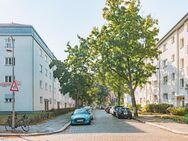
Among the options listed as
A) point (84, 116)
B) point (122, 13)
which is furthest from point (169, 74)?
point (84, 116)

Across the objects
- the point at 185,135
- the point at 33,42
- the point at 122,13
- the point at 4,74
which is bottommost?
the point at 185,135

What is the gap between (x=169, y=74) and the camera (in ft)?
185

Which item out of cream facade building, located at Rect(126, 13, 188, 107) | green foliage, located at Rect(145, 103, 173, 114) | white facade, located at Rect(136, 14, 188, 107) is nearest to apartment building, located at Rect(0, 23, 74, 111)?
cream facade building, located at Rect(126, 13, 188, 107)

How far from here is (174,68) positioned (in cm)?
5306

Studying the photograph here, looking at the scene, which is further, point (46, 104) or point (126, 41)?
point (46, 104)

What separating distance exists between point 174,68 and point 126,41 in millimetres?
11838

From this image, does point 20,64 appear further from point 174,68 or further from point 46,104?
point 174,68

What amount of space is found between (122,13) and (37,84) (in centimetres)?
1497

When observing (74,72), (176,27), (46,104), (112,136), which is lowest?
(46,104)

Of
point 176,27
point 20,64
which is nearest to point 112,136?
point 20,64

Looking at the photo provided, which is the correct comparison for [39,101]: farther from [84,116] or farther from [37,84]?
[84,116]

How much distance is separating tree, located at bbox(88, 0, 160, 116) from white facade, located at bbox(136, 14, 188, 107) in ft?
13.6

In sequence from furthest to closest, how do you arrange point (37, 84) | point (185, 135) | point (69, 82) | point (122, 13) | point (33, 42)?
point (69, 82) → point (37, 84) → point (33, 42) → point (122, 13) → point (185, 135)

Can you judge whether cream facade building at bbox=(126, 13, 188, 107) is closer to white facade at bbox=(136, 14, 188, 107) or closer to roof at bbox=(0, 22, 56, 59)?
white facade at bbox=(136, 14, 188, 107)
